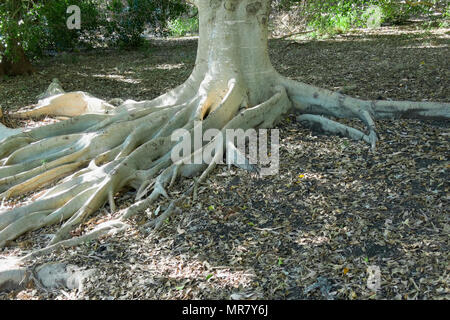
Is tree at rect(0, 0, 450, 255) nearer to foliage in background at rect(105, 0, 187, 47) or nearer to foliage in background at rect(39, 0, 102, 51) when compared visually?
foliage in background at rect(39, 0, 102, 51)

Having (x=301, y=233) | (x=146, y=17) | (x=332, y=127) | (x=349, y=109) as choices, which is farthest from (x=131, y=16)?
(x=301, y=233)

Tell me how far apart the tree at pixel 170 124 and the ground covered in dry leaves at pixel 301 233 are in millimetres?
166

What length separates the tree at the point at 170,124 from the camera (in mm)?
4523

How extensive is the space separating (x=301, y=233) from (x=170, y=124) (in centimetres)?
225

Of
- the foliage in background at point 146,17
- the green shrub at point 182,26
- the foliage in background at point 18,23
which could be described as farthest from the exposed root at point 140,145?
the green shrub at point 182,26

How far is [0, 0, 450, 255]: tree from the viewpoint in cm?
452

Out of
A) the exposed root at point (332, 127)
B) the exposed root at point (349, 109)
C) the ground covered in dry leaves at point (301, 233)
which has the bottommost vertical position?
the ground covered in dry leaves at point (301, 233)

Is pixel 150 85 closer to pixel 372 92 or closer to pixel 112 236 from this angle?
pixel 372 92

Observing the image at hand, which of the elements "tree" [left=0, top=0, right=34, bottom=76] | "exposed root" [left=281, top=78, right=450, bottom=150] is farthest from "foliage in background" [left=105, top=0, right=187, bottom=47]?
"exposed root" [left=281, top=78, right=450, bottom=150]

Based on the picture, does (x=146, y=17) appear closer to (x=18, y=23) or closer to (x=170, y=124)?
(x=18, y=23)

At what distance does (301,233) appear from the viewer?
12.1ft

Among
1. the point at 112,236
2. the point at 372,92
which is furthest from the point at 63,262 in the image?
the point at 372,92

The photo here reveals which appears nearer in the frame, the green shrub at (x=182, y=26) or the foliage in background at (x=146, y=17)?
the foliage in background at (x=146, y=17)

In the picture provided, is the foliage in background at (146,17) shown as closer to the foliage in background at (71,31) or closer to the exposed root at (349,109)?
the foliage in background at (71,31)
